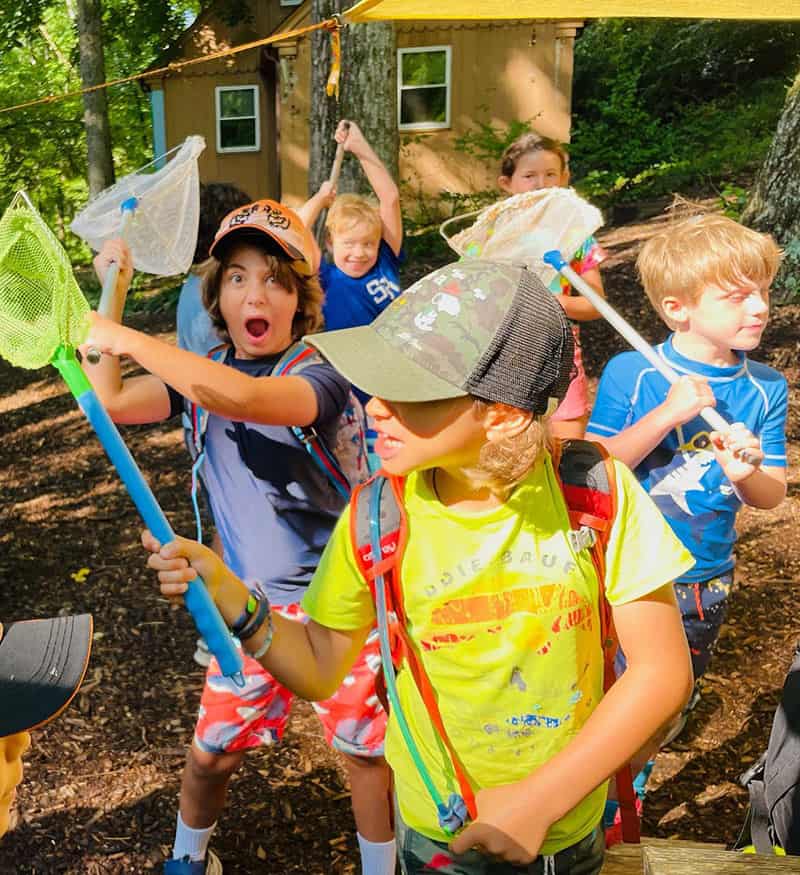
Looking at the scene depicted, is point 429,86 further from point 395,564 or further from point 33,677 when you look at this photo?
point 33,677

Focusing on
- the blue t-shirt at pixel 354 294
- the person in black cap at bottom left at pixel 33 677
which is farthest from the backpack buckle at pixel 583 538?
the blue t-shirt at pixel 354 294

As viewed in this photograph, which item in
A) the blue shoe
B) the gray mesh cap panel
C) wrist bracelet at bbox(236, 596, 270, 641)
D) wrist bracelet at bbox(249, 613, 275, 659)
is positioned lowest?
the blue shoe

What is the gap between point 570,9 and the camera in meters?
3.69

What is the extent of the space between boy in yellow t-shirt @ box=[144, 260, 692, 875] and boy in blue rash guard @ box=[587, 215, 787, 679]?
77 cm

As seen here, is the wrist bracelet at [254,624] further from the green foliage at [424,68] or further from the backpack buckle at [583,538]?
the green foliage at [424,68]

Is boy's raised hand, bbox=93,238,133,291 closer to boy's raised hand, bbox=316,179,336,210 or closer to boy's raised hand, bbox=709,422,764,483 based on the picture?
boy's raised hand, bbox=709,422,764,483

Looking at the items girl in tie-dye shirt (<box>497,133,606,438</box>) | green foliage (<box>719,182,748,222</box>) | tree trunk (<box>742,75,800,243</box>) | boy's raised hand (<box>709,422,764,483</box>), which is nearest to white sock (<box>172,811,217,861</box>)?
boy's raised hand (<box>709,422,764,483</box>)

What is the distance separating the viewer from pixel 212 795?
2.78 meters

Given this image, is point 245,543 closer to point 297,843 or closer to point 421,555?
point 421,555

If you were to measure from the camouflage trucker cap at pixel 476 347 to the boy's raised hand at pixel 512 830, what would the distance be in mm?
659

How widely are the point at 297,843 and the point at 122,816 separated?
2.09 feet

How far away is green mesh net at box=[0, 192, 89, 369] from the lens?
1.68m

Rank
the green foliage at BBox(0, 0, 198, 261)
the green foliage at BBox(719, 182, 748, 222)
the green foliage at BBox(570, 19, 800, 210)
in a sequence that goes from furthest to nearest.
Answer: the green foliage at BBox(0, 0, 198, 261) → the green foliage at BBox(570, 19, 800, 210) → the green foliage at BBox(719, 182, 748, 222)

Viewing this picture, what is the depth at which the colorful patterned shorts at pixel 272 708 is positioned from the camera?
260cm
